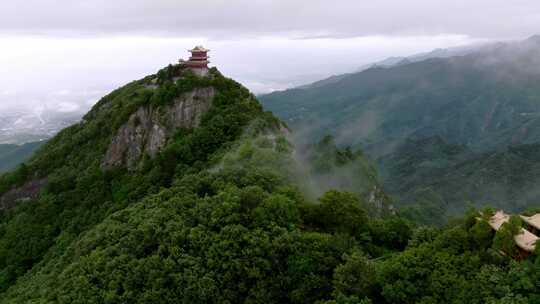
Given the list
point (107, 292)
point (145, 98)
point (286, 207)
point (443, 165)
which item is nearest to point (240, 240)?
point (286, 207)

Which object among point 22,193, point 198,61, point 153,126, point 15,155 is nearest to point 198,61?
point 198,61

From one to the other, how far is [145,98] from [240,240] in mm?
32648

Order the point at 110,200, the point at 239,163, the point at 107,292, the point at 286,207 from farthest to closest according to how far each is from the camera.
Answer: the point at 110,200, the point at 239,163, the point at 286,207, the point at 107,292

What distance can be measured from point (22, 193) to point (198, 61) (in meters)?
26.9

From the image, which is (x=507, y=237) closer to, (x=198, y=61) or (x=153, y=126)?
(x=153, y=126)

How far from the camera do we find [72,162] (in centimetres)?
5809

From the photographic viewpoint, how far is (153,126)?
52.9m

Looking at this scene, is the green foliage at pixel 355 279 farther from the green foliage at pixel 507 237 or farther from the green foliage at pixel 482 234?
the green foliage at pixel 507 237

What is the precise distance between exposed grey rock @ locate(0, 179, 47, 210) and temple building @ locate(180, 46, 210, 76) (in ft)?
73.6

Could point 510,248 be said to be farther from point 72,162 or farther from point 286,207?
point 72,162

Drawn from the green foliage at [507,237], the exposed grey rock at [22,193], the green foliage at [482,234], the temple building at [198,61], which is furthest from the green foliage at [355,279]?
the exposed grey rock at [22,193]

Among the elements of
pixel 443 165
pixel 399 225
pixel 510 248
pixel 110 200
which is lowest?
Result: pixel 443 165

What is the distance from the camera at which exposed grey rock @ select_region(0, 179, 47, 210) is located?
187 feet

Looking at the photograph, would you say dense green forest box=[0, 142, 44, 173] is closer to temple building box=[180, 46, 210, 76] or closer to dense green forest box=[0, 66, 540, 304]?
temple building box=[180, 46, 210, 76]
